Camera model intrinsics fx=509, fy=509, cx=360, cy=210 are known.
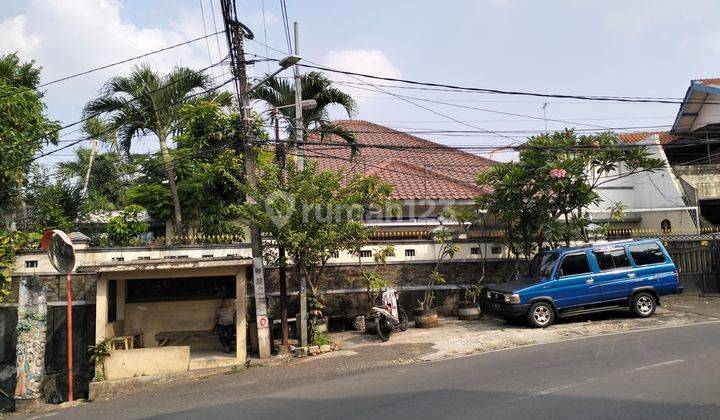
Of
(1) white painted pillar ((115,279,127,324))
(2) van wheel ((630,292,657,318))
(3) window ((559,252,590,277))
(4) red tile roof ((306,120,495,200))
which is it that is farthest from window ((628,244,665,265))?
(1) white painted pillar ((115,279,127,324))

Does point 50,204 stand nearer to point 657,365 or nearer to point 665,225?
point 657,365

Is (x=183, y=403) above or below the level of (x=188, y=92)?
below

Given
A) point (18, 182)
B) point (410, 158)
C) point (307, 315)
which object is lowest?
point (307, 315)

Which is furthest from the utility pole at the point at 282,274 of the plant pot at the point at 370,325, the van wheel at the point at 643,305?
the van wheel at the point at 643,305

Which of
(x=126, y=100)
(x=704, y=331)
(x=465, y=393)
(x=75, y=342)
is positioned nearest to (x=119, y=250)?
(x=75, y=342)

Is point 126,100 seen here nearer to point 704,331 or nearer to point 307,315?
→ point 307,315

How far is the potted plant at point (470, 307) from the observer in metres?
13.9

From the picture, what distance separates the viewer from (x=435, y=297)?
14414mm

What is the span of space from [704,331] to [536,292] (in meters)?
3.35

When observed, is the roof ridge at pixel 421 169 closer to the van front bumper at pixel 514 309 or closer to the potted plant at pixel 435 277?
the potted plant at pixel 435 277

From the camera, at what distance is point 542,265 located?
42.1 feet

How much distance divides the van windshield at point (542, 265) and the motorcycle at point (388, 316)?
3516mm

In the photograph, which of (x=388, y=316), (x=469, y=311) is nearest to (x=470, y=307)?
(x=469, y=311)

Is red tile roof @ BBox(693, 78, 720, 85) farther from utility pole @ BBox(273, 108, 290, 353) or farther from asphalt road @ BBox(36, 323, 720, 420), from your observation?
utility pole @ BBox(273, 108, 290, 353)
